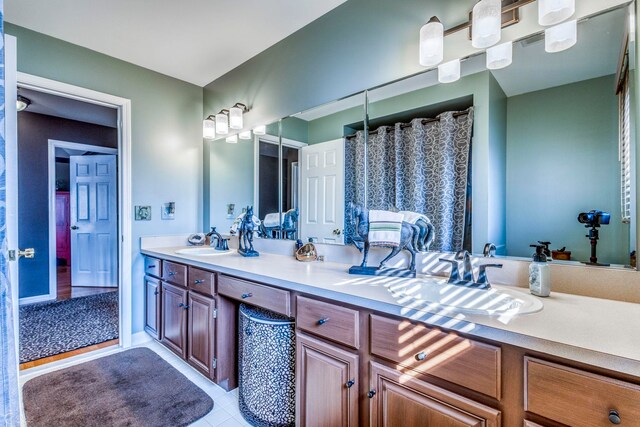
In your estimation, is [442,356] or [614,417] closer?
[614,417]

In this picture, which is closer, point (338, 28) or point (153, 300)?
point (338, 28)

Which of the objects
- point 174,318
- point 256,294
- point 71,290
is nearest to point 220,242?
point 174,318

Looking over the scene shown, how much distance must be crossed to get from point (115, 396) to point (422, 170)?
2271mm

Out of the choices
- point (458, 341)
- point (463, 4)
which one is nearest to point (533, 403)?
point (458, 341)

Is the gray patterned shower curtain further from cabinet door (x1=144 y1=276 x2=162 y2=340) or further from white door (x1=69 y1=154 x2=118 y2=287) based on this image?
white door (x1=69 y1=154 x2=118 y2=287)

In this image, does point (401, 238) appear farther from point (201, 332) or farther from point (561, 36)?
point (201, 332)

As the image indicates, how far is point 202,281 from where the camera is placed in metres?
2.00

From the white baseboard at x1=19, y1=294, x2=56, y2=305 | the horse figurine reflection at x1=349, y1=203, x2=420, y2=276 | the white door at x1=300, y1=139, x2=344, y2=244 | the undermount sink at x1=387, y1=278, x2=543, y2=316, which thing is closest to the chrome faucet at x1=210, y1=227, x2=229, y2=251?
the white door at x1=300, y1=139, x2=344, y2=244

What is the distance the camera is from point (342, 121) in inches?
79.5

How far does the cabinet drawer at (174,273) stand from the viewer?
2182mm

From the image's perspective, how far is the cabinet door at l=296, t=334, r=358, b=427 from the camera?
1.18 metres

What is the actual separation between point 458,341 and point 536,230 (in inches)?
27.3

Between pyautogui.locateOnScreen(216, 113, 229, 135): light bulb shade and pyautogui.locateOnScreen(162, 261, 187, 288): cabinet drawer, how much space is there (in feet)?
4.17

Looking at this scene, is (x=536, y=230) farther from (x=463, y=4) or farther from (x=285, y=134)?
(x=285, y=134)
